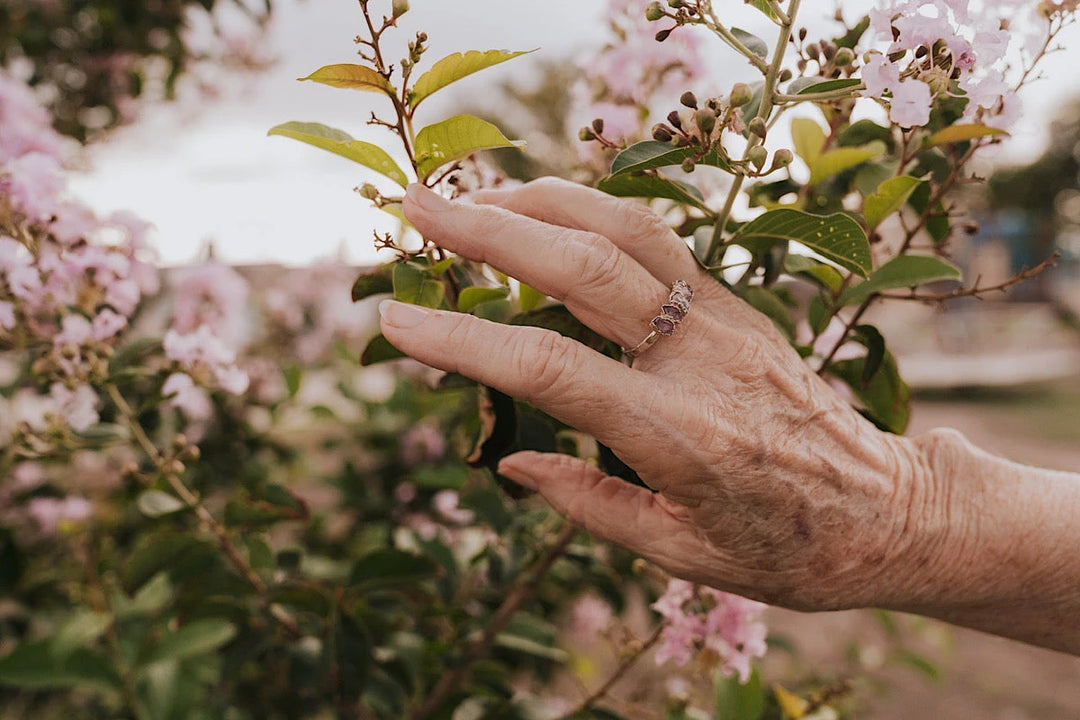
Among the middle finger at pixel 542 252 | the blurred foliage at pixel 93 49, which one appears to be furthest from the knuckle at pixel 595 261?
the blurred foliage at pixel 93 49

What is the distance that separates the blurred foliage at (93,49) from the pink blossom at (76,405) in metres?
1.62

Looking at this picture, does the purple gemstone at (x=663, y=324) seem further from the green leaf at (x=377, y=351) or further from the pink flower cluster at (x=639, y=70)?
the pink flower cluster at (x=639, y=70)

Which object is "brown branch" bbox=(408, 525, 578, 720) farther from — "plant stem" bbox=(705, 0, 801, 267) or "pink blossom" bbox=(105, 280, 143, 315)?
"pink blossom" bbox=(105, 280, 143, 315)

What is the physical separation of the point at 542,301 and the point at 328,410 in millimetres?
1444

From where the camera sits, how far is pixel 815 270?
1.22 metres

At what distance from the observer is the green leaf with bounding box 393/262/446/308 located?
991mm

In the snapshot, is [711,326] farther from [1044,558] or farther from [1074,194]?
[1074,194]

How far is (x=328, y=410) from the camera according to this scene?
8.20ft

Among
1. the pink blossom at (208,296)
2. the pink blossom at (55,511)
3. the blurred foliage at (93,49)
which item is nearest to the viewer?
the pink blossom at (208,296)

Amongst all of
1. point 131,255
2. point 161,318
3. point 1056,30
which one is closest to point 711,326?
point 1056,30

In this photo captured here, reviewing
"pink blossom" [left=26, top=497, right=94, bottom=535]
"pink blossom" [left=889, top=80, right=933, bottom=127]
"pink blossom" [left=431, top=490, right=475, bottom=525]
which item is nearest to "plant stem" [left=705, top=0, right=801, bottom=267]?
"pink blossom" [left=889, top=80, right=933, bottom=127]

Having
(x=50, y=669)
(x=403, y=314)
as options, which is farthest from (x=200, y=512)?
(x=403, y=314)

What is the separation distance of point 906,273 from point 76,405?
4.49 feet

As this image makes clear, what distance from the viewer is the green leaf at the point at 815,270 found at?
44.3 inches
